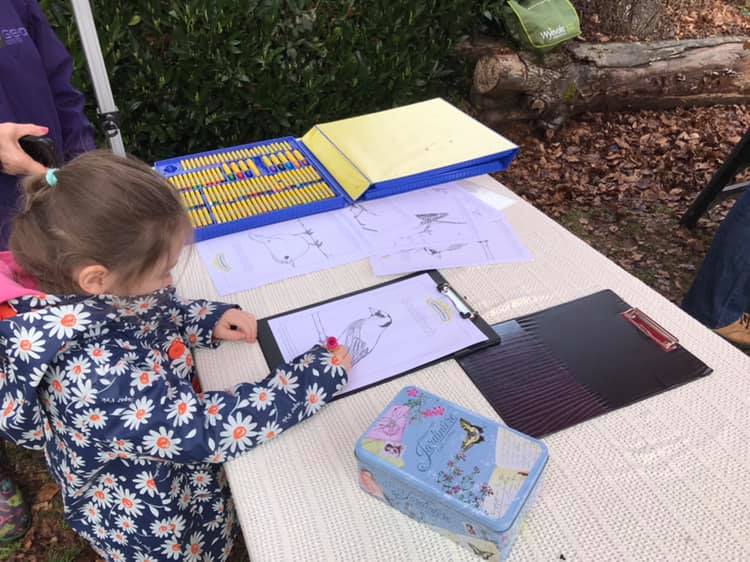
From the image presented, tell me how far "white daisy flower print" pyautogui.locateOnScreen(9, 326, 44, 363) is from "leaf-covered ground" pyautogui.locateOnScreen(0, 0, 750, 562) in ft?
8.71

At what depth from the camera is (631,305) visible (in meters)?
1.15

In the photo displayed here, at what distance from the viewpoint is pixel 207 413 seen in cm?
88

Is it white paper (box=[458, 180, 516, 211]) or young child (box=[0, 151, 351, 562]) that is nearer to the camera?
young child (box=[0, 151, 351, 562])

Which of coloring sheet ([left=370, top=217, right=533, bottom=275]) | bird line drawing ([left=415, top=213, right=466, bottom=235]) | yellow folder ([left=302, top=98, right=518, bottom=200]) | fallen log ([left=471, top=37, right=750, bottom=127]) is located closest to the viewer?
coloring sheet ([left=370, top=217, right=533, bottom=275])

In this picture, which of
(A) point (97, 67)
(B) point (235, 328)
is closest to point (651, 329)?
(B) point (235, 328)

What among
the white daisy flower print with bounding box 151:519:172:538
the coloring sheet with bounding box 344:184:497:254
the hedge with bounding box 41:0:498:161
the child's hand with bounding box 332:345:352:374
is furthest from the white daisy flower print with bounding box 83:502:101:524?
the hedge with bounding box 41:0:498:161

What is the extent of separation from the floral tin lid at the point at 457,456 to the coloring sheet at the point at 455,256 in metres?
0.48

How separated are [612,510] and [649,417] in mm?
200

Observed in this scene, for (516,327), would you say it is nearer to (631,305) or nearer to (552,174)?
(631,305)

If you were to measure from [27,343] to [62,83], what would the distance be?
1.24 metres

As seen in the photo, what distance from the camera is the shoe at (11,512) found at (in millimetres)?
1703

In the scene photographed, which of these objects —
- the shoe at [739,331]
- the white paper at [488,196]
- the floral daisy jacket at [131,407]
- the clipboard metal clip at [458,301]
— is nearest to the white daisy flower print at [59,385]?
the floral daisy jacket at [131,407]

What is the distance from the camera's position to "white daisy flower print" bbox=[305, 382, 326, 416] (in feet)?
3.00

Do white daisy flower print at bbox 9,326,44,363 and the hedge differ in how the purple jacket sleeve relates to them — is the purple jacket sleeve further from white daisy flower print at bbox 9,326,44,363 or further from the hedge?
white daisy flower print at bbox 9,326,44,363
